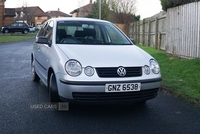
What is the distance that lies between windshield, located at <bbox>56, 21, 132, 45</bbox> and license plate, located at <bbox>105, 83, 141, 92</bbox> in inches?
55.7

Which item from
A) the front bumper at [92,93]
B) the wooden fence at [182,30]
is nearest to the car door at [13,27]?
the wooden fence at [182,30]

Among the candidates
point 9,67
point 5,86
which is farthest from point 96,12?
point 5,86

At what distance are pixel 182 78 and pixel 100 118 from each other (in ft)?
12.6

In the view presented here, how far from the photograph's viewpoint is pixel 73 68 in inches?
157

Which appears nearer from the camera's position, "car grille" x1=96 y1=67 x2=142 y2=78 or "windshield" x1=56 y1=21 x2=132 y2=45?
"car grille" x1=96 y1=67 x2=142 y2=78

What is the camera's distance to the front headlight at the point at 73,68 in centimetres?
395

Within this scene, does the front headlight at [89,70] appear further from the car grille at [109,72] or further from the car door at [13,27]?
the car door at [13,27]

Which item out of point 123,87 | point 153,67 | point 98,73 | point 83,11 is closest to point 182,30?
point 153,67

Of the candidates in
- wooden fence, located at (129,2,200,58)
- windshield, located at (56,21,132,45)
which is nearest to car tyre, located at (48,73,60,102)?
windshield, located at (56,21,132,45)

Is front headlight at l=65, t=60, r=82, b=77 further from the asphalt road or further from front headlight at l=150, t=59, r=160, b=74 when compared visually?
front headlight at l=150, t=59, r=160, b=74

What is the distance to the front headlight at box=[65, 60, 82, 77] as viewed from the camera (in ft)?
13.0

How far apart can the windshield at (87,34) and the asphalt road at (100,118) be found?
125cm

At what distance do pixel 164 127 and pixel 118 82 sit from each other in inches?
35.4

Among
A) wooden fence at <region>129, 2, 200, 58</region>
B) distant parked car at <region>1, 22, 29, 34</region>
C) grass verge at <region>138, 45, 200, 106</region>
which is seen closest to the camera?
grass verge at <region>138, 45, 200, 106</region>
